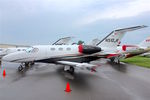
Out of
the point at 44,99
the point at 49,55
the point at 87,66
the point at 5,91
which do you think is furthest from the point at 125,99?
the point at 49,55

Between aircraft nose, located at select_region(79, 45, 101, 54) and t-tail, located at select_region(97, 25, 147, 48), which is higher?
t-tail, located at select_region(97, 25, 147, 48)

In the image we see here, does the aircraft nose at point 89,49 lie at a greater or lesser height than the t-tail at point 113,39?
lesser

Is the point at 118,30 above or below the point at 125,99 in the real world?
above

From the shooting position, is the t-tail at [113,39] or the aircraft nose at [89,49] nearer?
the aircraft nose at [89,49]

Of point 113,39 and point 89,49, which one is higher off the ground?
point 113,39

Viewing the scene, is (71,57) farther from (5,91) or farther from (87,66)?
(5,91)

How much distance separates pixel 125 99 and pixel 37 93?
3.72 m

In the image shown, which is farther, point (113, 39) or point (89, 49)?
point (113, 39)

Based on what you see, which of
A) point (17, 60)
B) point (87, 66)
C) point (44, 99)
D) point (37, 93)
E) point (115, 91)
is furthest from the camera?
point (17, 60)

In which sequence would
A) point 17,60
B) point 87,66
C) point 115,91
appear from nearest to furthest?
1. point 115,91
2. point 87,66
3. point 17,60

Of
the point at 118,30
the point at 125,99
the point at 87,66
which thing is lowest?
the point at 125,99

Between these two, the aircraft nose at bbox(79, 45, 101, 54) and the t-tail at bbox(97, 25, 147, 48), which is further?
the t-tail at bbox(97, 25, 147, 48)

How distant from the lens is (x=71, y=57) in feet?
37.1

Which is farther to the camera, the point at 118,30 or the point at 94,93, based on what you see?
the point at 118,30
